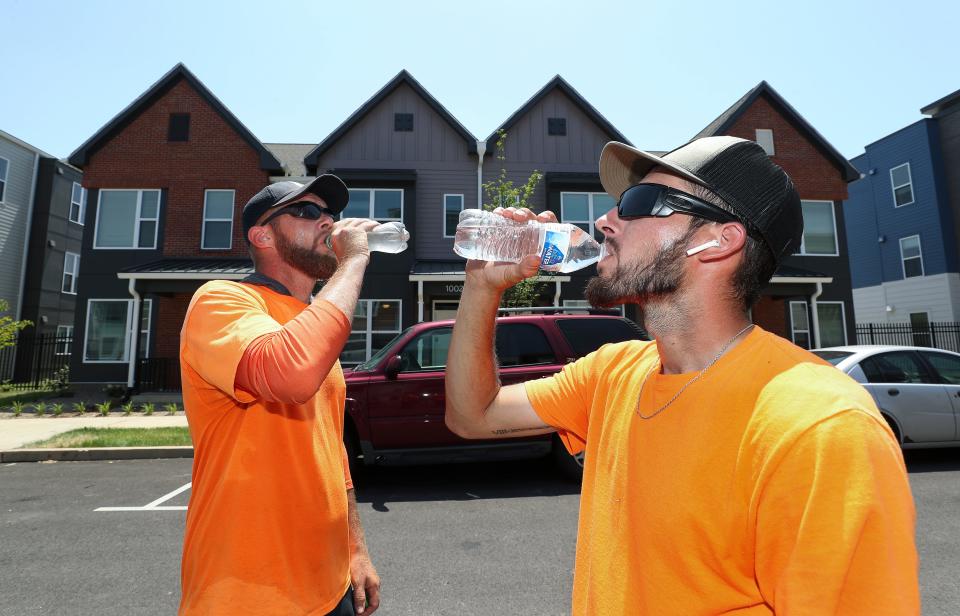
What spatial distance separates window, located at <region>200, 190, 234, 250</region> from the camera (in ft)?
54.0

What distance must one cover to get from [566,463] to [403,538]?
244 centimetres

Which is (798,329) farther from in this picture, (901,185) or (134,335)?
(134,335)

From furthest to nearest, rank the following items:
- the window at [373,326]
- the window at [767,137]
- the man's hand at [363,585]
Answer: the window at [767,137] → the window at [373,326] → the man's hand at [363,585]

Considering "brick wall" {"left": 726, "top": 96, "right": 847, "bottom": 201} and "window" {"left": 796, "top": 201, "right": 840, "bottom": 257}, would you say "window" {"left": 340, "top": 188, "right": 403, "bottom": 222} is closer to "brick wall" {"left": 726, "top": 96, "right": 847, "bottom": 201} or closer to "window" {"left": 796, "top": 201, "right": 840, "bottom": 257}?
"brick wall" {"left": 726, "top": 96, "right": 847, "bottom": 201}

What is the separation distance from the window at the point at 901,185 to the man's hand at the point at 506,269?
30033 mm

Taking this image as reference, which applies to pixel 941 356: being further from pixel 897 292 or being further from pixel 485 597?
pixel 897 292

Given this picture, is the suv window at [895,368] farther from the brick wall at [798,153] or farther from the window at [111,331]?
the window at [111,331]

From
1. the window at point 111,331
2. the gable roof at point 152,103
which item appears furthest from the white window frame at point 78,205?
the window at point 111,331

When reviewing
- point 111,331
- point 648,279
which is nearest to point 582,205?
point 111,331

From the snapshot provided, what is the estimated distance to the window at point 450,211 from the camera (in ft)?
56.7

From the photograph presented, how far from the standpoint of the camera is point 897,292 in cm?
2441

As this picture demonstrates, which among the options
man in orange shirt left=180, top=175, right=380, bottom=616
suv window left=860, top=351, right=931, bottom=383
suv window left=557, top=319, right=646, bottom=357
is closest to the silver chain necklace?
man in orange shirt left=180, top=175, right=380, bottom=616

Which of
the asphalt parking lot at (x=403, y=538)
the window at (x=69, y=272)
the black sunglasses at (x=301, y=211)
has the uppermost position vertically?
the window at (x=69, y=272)

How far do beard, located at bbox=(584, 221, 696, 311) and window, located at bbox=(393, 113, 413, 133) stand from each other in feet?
57.2
